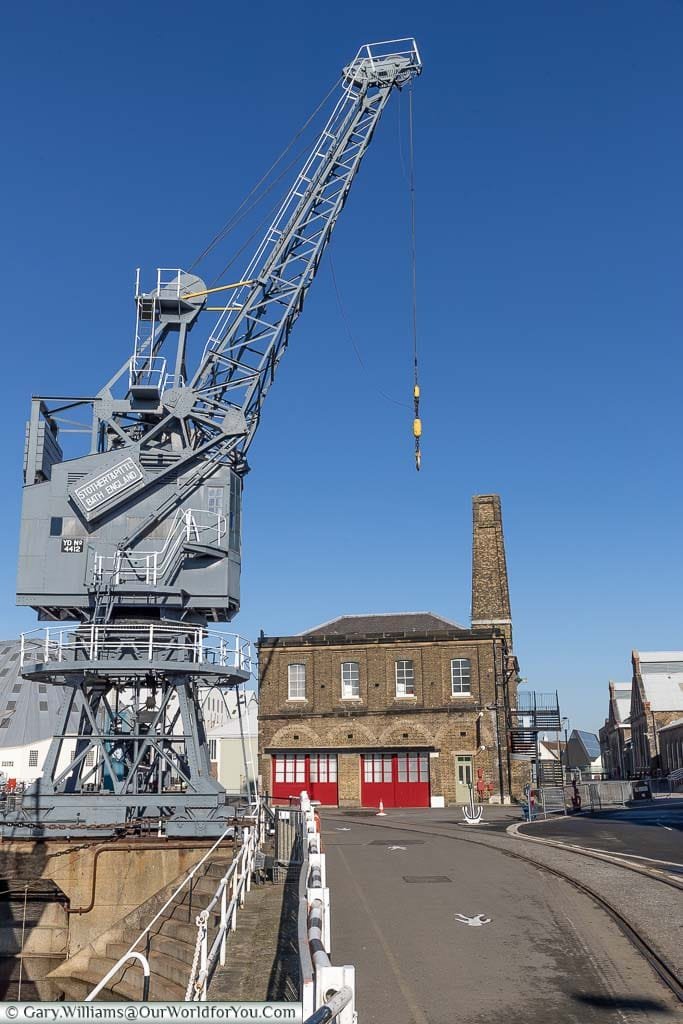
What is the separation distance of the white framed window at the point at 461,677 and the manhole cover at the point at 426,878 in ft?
88.7

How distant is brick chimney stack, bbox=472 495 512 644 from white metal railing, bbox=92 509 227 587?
25478 mm

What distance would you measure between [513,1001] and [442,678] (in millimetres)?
35519

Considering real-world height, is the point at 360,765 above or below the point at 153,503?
below

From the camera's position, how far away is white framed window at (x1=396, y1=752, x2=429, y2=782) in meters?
42.9

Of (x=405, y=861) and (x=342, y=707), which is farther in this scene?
(x=342, y=707)

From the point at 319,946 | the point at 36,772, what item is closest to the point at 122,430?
the point at 319,946

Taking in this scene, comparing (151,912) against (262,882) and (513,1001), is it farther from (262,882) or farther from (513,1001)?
(513,1001)

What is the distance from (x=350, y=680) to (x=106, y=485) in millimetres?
24550

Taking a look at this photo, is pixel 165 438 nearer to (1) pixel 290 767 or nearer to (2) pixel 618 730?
(1) pixel 290 767

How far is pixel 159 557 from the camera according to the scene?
23422 mm

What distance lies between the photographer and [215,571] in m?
23.9

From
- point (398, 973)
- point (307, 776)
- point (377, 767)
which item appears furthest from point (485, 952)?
point (307, 776)

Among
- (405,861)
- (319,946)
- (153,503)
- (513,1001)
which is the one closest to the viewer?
(319,946)

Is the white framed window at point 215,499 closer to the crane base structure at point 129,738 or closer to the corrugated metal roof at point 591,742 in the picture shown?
the crane base structure at point 129,738
